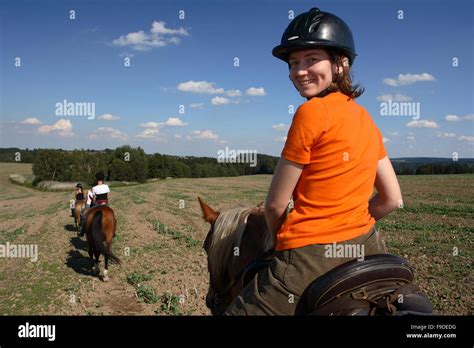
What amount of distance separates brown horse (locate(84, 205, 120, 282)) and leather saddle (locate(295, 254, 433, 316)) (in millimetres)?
8118

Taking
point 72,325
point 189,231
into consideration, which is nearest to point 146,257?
point 189,231

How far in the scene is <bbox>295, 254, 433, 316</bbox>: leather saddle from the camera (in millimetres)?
1887

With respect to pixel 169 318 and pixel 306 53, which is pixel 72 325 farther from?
pixel 306 53

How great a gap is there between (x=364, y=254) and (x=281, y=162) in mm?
725

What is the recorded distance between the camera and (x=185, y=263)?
1050 cm

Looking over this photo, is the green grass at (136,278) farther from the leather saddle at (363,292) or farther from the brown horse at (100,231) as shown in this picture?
the leather saddle at (363,292)

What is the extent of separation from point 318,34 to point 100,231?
8.82 m

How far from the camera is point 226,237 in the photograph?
9.41 feet

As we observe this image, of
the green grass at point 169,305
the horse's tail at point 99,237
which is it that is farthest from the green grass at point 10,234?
the green grass at point 169,305

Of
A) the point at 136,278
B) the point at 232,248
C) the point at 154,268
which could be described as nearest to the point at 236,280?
the point at 232,248

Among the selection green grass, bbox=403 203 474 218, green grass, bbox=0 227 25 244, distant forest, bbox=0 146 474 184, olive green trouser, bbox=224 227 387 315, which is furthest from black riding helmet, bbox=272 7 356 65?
distant forest, bbox=0 146 474 184

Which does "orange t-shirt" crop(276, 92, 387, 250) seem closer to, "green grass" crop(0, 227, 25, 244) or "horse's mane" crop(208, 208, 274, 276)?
"horse's mane" crop(208, 208, 274, 276)

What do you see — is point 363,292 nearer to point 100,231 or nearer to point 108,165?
point 100,231

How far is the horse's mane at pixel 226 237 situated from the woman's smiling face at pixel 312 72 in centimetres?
113
